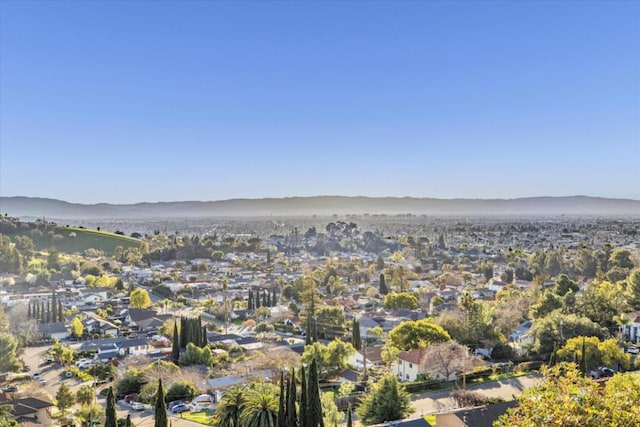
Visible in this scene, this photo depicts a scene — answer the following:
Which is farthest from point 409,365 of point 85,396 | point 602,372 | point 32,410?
point 32,410

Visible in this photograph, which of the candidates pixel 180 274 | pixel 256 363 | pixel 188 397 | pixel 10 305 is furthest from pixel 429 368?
pixel 180 274

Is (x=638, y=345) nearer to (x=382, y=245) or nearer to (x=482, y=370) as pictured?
(x=482, y=370)

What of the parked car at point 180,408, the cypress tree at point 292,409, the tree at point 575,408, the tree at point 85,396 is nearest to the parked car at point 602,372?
the cypress tree at point 292,409

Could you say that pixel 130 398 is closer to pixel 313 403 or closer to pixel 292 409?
pixel 292 409

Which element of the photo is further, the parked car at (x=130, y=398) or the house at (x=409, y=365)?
the house at (x=409, y=365)

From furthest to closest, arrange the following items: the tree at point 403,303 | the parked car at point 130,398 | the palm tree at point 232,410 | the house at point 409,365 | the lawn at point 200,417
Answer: the tree at point 403,303 < the house at point 409,365 < the parked car at point 130,398 < the lawn at point 200,417 < the palm tree at point 232,410

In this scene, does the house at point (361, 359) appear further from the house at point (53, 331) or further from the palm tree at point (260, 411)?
Result: the house at point (53, 331)
